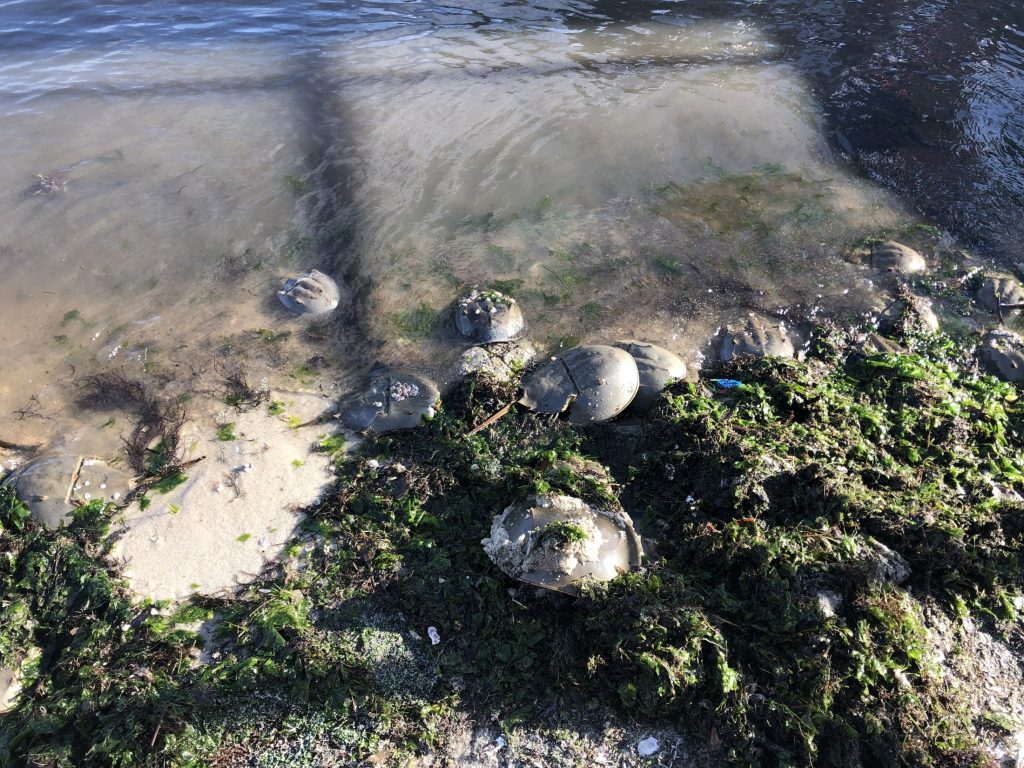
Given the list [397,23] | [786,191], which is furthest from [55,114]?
[786,191]

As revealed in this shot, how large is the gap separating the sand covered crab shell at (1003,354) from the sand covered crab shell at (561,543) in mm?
3628

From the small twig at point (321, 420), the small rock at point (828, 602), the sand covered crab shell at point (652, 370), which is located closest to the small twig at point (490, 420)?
the sand covered crab shell at point (652, 370)

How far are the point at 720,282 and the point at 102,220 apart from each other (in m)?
6.44

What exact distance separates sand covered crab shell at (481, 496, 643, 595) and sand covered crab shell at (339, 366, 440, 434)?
1122 millimetres

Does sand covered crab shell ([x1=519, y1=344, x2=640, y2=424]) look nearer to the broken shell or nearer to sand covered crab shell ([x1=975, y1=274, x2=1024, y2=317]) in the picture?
the broken shell

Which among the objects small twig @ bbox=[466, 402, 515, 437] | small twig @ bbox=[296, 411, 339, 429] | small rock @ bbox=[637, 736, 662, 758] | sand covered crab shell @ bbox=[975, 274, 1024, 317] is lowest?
small rock @ bbox=[637, 736, 662, 758]

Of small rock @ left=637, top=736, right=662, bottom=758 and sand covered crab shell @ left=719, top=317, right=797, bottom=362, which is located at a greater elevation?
sand covered crab shell @ left=719, top=317, right=797, bottom=362

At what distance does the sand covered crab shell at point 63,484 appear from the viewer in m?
3.98

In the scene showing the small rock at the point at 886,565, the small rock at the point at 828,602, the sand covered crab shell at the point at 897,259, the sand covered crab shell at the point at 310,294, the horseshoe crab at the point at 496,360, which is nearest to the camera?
the small rock at the point at 828,602

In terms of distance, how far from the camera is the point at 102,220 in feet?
21.7

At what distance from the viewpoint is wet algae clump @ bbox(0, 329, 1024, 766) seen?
9.78ft

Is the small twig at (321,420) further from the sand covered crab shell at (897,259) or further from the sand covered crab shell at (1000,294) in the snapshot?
the sand covered crab shell at (1000,294)

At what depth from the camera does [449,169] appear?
7.28m

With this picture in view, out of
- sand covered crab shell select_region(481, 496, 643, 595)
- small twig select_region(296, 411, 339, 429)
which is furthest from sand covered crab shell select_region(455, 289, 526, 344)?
sand covered crab shell select_region(481, 496, 643, 595)
